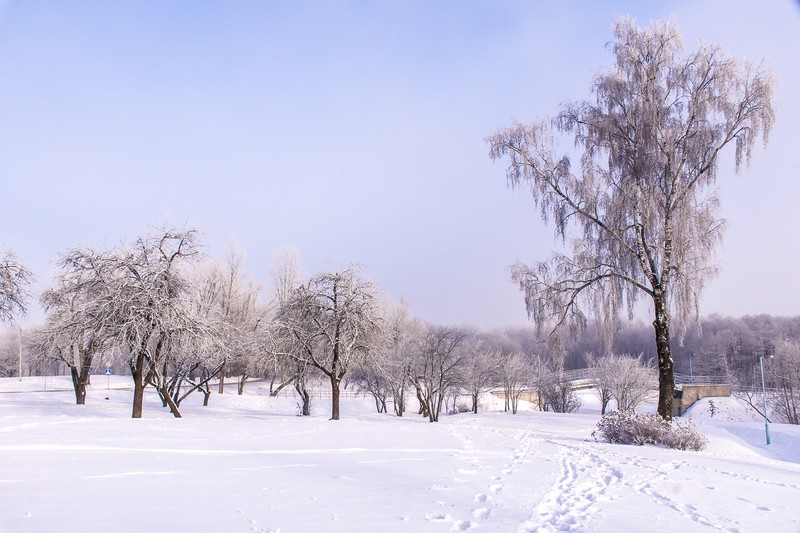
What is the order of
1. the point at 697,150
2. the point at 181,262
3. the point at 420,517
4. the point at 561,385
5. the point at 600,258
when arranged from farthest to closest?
the point at 561,385 < the point at 181,262 < the point at 600,258 < the point at 697,150 < the point at 420,517

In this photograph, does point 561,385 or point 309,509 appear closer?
point 309,509

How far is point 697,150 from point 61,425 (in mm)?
20559

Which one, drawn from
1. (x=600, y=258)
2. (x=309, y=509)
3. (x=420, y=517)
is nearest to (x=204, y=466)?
(x=309, y=509)

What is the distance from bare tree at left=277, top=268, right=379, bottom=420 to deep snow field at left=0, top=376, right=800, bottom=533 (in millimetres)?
10425

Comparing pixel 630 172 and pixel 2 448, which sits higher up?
pixel 630 172

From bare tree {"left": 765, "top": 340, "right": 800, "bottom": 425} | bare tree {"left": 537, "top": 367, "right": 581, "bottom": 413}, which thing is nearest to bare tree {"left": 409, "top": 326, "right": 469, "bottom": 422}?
bare tree {"left": 537, "top": 367, "right": 581, "bottom": 413}

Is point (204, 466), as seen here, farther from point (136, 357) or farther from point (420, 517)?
point (136, 357)

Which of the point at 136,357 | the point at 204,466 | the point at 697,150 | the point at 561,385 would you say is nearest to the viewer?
the point at 204,466

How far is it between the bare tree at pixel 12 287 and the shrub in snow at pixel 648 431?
74.7 feet

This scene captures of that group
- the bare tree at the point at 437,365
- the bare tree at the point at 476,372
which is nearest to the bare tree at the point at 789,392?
the bare tree at the point at 476,372

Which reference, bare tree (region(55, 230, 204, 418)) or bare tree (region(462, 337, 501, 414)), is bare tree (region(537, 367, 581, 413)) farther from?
bare tree (region(55, 230, 204, 418))

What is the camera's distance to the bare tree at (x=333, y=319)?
24281mm

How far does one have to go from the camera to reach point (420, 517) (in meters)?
5.48

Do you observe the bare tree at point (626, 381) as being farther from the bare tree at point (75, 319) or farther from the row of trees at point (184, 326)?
the bare tree at point (75, 319)
